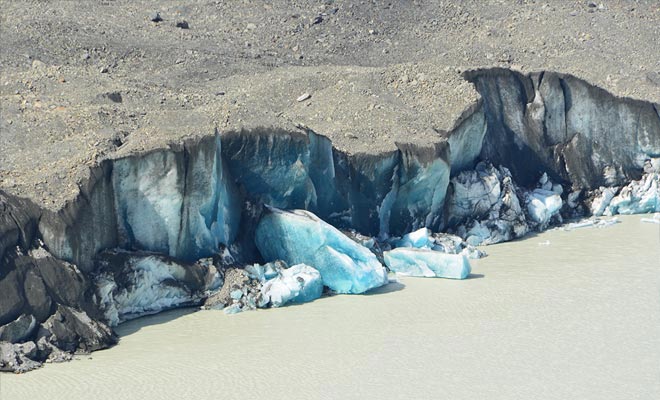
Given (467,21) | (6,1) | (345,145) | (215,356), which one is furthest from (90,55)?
(215,356)

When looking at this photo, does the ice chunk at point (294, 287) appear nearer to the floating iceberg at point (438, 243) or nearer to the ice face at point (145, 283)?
the ice face at point (145, 283)

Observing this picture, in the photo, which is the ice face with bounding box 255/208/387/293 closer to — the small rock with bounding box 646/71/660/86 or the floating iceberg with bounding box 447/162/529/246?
the floating iceberg with bounding box 447/162/529/246

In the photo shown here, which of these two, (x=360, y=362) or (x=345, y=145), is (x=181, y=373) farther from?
(x=345, y=145)

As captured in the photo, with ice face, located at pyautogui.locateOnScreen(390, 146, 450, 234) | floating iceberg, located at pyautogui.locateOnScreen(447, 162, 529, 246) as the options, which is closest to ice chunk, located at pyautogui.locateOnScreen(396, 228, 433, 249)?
ice face, located at pyautogui.locateOnScreen(390, 146, 450, 234)

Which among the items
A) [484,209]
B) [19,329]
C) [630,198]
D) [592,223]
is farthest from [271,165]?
[630,198]

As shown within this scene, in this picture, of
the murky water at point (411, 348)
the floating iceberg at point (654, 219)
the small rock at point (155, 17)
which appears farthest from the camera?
the small rock at point (155, 17)

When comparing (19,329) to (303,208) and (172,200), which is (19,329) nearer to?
(172,200)

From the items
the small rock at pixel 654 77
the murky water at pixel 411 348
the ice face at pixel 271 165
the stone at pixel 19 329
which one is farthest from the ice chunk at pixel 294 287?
the small rock at pixel 654 77
